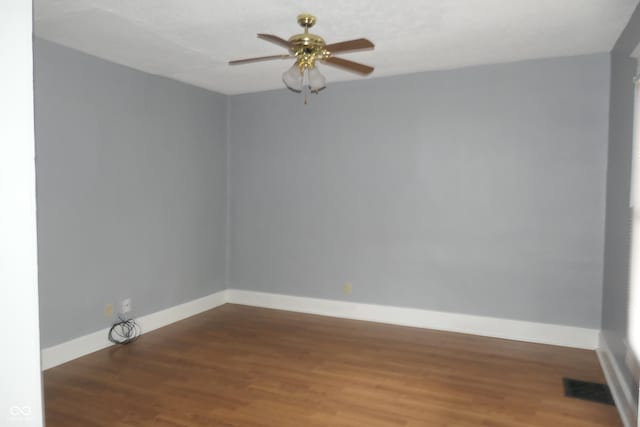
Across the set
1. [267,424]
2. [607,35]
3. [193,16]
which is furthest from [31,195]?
[607,35]

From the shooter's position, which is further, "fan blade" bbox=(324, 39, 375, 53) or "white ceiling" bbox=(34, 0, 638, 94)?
"white ceiling" bbox=(34, 0, 638, 94)

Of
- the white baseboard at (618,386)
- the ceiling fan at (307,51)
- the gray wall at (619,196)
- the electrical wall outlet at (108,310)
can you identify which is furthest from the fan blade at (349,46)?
the electrical wall outlet at (108,310)

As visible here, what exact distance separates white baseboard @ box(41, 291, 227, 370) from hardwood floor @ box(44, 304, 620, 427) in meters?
0.08

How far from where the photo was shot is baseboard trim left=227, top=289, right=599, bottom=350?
13.0 ft

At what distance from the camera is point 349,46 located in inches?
95.6

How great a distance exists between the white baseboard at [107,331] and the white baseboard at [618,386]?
12.3ft

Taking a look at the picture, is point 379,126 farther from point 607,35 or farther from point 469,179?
point 607,35

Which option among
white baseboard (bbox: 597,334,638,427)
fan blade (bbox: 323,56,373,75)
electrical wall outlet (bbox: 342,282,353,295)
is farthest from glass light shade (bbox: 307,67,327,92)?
electrical wall outlet (bbox: 342,282,353,295)

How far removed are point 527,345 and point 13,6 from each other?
4.26m

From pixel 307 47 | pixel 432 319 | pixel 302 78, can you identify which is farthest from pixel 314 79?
pixel 432 319

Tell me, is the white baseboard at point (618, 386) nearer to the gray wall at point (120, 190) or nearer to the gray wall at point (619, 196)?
the gray wall at point (619, 196)

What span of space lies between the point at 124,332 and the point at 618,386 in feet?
12.6

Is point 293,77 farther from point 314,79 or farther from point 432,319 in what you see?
point 432,319

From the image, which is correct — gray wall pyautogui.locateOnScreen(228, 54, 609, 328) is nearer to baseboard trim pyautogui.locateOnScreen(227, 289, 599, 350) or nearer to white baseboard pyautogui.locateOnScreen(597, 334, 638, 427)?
baseboard trim pyautogui.locateOnScreen(227, 289, 599, 350)
